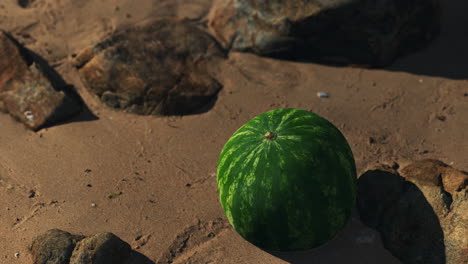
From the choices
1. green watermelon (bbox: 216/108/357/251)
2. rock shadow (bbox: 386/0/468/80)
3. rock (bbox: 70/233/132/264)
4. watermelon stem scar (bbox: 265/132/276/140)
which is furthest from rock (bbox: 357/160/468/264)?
rock (bbox: 70/233/132/264)

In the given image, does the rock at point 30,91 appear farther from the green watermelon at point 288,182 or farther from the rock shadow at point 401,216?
the rock shadow at point 401,216

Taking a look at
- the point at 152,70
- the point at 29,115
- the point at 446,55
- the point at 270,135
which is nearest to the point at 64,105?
the point at 29,115

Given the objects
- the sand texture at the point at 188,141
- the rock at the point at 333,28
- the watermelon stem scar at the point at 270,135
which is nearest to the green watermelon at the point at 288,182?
the watermelon stem scar at the point at 270,135

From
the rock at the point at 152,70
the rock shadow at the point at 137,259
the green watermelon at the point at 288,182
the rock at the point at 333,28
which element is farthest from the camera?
the rock at the point at 333,28

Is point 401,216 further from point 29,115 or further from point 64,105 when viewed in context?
point 29,115

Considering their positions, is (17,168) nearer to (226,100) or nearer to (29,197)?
(29,197)

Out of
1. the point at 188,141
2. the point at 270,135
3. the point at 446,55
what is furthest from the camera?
the point at 446,55
